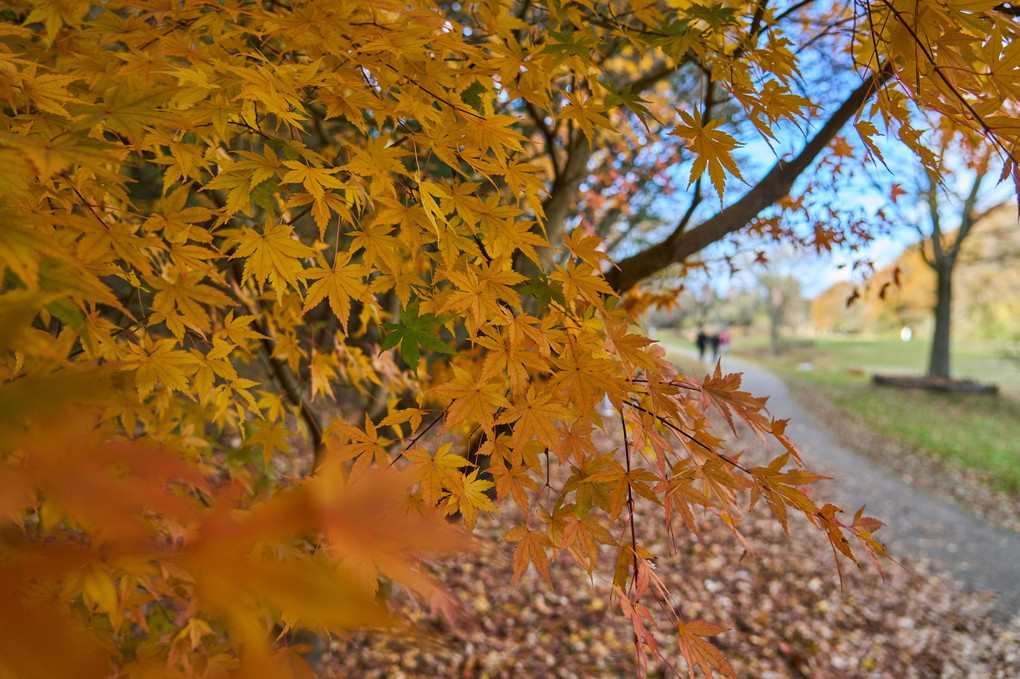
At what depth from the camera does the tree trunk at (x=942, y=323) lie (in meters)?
14.5

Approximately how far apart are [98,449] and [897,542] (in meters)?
8.15

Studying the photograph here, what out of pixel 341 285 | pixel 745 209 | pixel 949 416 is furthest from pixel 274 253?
pixel 949 416

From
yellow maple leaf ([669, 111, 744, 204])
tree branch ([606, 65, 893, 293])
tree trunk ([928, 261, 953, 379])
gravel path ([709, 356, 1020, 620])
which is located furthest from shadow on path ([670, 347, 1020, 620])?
tree trunk ([928, 261, 953, 379])

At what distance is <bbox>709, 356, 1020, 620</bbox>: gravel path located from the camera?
5641mm

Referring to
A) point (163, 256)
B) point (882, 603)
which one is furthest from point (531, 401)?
point (882, 603)

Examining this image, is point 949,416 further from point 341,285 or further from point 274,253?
Result: point 274,253

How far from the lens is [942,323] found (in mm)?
14734

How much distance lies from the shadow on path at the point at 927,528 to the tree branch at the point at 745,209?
17.3 feet

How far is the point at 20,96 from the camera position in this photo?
114cm

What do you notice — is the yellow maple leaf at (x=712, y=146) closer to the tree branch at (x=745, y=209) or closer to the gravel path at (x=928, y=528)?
the tree branch at (x=745, y=209)

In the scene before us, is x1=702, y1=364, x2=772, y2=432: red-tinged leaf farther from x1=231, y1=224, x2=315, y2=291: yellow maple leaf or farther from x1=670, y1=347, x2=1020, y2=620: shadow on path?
x1=670, y1=347, x2=1020, y2=620: shadow on path

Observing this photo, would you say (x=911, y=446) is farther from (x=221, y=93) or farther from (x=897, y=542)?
(x=221, y=93)

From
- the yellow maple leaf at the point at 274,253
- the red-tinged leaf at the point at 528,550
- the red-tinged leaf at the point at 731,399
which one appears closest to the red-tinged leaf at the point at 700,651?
the red-tinged leaf at the point at 528,550

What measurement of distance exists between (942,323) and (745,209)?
55.5 ft
